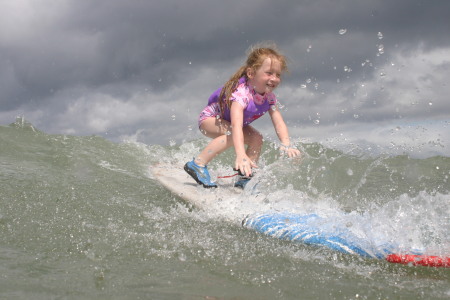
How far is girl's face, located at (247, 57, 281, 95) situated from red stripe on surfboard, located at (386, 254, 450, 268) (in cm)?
254

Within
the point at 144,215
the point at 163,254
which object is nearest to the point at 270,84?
the point at 144,215

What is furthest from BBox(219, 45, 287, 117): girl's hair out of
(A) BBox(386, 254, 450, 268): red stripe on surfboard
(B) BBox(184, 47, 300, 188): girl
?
(A) BBox(386, 254, 450, 268): red stripe on surfboard

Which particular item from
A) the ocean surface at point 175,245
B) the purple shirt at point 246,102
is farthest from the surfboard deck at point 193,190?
the purple shirt at point 246,102

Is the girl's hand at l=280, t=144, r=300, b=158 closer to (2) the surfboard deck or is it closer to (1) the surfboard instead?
(1) the surfboard

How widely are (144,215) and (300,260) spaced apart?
71.0 inches

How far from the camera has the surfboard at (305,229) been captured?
2955mm

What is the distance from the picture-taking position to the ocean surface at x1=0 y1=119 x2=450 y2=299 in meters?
2.30

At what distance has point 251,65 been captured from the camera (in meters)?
5.02

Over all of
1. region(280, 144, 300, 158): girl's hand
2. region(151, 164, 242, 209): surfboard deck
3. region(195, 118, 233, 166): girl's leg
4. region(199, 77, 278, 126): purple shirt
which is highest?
region(199, 77, 278, 126): purple shirt

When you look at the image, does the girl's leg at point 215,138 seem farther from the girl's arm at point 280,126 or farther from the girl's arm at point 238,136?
the girl's arm at point 280,126

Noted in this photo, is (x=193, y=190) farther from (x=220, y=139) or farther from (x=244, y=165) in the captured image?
(x=244, y=165)

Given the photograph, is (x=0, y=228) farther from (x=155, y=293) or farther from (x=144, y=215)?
(x=155, y=293)

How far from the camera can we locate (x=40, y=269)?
99.6 inches

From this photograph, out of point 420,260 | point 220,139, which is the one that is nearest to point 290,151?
point 220,139
